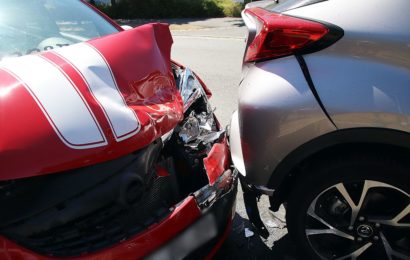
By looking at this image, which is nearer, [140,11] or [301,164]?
[301,164]

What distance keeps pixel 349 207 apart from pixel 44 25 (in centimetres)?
223

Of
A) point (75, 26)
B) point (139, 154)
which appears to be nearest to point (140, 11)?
point (75, 26)

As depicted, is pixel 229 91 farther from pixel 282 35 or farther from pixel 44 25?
pixel 282 35

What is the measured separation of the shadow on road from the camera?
8.32ft

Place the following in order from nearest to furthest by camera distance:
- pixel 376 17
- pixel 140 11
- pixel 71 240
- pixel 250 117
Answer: pixel 71 240
pixel 376 17
pixel 250 117
pixel 140 11

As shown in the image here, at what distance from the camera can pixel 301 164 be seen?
2.14m

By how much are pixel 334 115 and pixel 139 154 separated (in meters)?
0.87

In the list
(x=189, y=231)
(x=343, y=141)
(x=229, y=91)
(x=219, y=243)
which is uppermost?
(x=343, y=141)

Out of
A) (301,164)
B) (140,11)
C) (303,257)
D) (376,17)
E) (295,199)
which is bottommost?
(140,11)

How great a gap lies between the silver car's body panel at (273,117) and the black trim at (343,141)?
0.03 metres

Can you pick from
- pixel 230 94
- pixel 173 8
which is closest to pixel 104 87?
pixel 230 94

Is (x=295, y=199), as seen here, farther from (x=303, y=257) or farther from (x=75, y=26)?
(x=75, y=26)

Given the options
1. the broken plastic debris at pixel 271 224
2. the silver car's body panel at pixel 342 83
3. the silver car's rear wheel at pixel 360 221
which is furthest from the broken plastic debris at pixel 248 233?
the silver car's body panel at pixel 342 83

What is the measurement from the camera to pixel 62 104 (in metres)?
1.79
